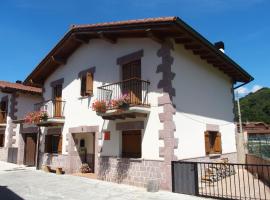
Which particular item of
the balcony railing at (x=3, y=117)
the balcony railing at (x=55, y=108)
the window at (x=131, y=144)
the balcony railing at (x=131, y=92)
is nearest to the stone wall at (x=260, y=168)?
the window at (x=131, y=144)

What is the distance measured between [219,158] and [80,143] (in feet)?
23.8

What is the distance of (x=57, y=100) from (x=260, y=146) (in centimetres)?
1049

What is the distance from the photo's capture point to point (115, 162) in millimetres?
10977

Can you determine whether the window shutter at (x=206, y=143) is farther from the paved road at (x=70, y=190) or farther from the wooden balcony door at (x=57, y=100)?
the wooden balcony door at (x=57, y=100)

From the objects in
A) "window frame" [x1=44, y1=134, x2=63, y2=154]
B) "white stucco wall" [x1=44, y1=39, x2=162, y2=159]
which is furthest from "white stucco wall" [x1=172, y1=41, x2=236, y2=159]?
"window frame" [x1=44, y1=134, x2=63, y2=154]

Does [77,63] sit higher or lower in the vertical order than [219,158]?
higher

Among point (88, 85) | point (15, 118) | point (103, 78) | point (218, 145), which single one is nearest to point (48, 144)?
point (88, 85)

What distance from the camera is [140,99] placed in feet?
34.4

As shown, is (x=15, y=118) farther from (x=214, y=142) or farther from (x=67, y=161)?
(x=214, y=142)

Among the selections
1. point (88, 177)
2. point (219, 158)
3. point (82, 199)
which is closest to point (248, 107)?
point (219, 158)

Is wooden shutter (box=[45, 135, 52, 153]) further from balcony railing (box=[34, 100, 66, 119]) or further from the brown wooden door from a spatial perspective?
the brown wooden door

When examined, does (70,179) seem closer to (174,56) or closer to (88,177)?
(88,177)

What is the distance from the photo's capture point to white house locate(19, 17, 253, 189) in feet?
31.3

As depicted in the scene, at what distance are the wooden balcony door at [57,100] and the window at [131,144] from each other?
17.2 feet
